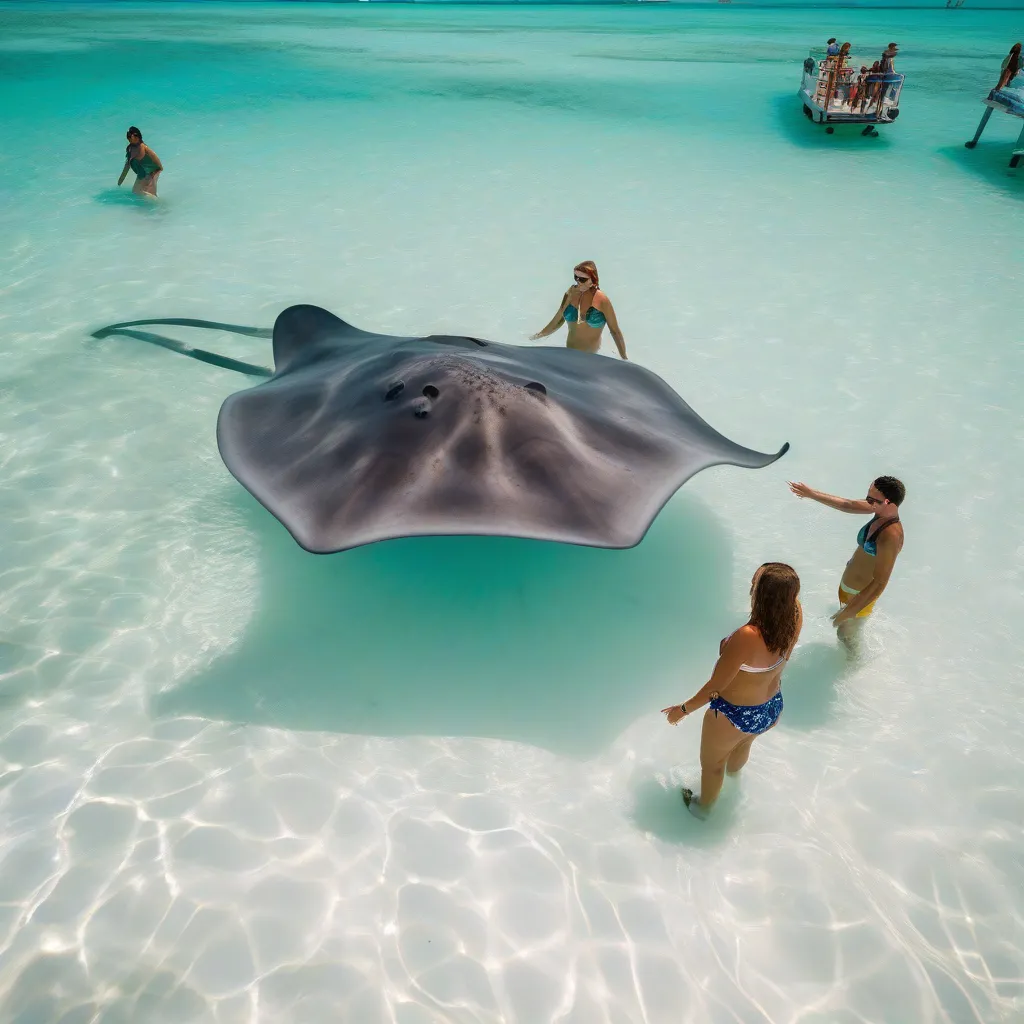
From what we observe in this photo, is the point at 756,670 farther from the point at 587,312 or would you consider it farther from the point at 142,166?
the point at 142,166

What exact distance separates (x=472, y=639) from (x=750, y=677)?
212 cm

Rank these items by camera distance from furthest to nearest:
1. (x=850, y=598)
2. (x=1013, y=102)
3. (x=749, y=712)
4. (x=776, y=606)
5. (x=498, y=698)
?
(x=1013, y=102), (x=850, y=598), (x=498, y=698), (x=749, y=712), (x=776, y=606)

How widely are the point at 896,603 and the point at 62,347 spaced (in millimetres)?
9123

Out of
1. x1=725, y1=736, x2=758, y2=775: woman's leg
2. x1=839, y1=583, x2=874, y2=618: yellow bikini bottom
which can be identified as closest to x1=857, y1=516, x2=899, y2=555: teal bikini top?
x1=839, y1=583, x2=874, y2=618: yellow bikini bottom

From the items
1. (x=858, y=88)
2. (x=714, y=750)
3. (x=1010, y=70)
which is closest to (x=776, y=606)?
(x=714, y=750)

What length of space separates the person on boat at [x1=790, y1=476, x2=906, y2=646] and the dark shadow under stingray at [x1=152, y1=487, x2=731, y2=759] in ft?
3.05

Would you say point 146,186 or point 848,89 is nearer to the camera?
point 146,186

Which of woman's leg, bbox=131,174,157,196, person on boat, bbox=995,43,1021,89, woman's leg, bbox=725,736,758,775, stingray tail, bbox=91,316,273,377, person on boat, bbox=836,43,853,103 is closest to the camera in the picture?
woman's leg, bbox=725,736,758,775

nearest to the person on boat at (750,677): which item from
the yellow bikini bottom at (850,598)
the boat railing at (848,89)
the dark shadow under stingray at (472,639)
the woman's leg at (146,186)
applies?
the dark shadow under stingray at (472,639)

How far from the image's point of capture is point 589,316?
6895mm

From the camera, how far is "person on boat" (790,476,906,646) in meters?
4.17

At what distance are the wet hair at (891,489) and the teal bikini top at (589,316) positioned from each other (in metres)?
3.46

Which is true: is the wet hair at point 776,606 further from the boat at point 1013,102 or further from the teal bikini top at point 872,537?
the boat at point 1013,102

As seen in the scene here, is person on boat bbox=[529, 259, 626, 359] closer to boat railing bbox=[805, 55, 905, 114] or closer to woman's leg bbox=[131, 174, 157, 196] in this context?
woman's leg bbox=[131, 174, 157, 196]
